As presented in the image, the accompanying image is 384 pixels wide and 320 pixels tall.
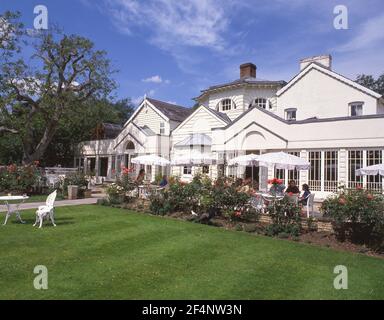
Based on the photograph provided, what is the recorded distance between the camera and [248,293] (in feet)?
19.0

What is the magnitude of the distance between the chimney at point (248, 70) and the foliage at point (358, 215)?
22.1m

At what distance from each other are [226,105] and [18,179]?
16788 millimetres

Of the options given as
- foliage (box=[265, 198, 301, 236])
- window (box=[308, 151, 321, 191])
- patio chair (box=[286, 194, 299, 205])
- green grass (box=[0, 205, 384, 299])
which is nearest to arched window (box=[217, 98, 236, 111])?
Answer: window (box=[308, 151, 321, 191])

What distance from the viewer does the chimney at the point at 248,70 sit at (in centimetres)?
3050

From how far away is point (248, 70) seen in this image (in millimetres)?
30578

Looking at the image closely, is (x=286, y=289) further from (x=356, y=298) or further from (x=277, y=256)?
(x=277, y=256)

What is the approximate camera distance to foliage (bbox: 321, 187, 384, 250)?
9.02 meters

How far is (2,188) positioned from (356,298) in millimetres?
19230

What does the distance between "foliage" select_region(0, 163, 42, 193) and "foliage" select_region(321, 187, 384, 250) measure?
16777 mm

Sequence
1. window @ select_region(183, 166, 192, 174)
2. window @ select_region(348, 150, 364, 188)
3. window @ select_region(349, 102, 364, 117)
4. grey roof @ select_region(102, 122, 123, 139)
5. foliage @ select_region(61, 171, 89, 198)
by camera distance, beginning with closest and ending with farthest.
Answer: window @ select_region(348, 150, 364, 188), foliage @ select_region(61, 171, 89, 198), window @ select_region(349, 102, 364, 117), window @ select_region(183, 166, 192, 174), grey roof @ select_region(102, 122, 123, 139)

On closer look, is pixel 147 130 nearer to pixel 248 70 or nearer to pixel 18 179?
pixel 248 70

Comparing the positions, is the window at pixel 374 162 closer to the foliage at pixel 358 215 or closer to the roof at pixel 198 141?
the foliage at pixel 358 215

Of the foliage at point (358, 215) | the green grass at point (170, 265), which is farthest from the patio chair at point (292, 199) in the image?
the green grass at point (170, 265)

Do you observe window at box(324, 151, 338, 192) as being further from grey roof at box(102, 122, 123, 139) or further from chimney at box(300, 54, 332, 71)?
grey roof at box(102, 122, 123, 139)
